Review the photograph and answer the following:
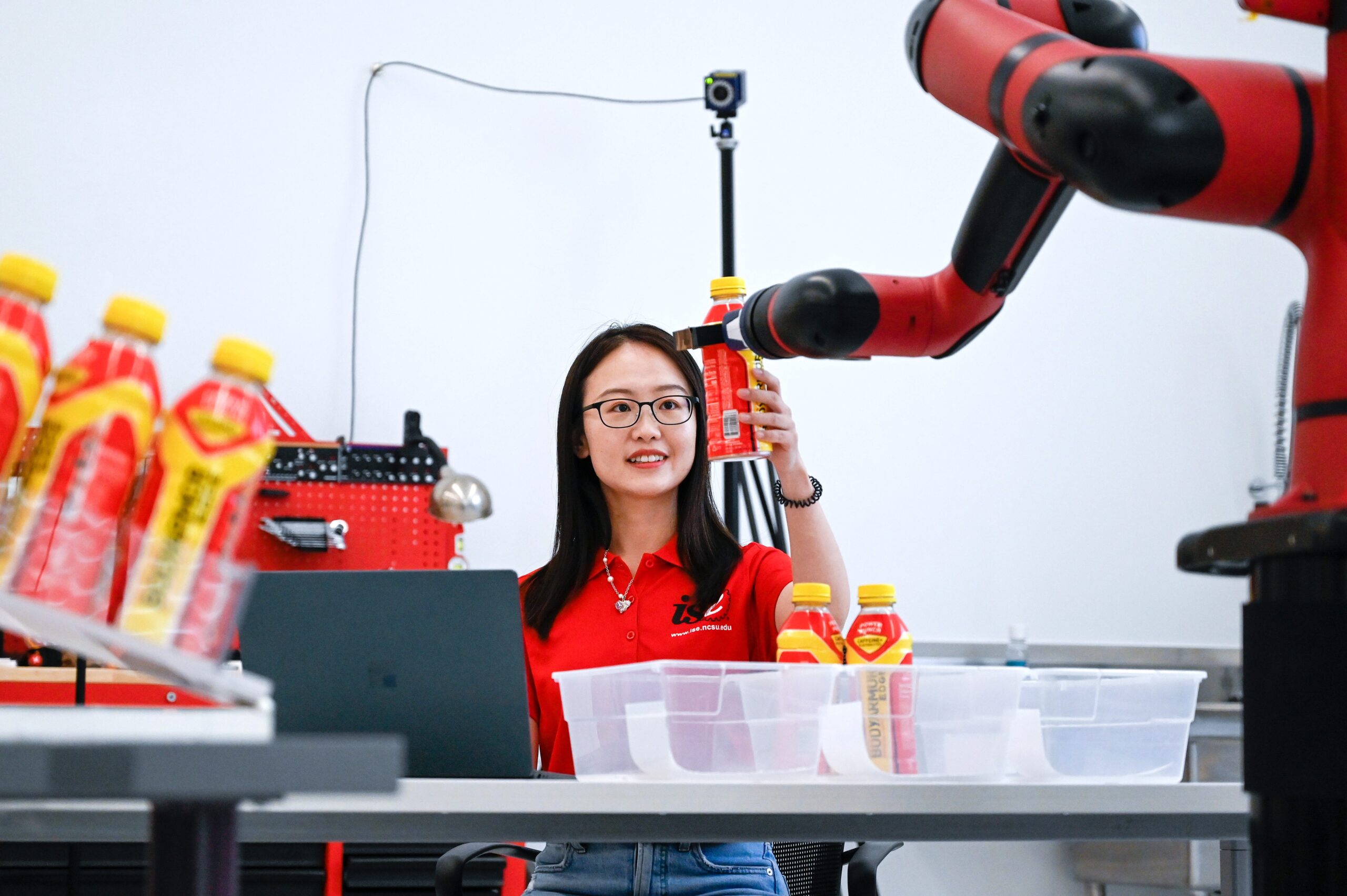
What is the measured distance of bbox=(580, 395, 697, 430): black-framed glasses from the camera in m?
2.02

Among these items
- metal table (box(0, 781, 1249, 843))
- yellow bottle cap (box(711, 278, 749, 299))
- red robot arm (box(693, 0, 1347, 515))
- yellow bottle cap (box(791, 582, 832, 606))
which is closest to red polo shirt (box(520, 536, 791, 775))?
yellow bottle cap (box(711, 278, 749, 299))

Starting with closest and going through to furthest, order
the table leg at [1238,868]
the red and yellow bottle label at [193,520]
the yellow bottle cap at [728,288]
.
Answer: the red and yellow bottle label at [193,520]
the table leg at [1238,868]
the yellow bottle cap at [728,288]

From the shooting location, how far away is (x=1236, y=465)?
3.71 metres

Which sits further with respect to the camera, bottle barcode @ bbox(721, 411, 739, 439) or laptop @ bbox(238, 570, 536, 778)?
bottle barcode @ bbox(721, 411, 739, 439)

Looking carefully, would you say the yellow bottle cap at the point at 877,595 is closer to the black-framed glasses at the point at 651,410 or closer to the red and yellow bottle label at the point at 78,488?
the red and yellow bottle label at the point at 78,488

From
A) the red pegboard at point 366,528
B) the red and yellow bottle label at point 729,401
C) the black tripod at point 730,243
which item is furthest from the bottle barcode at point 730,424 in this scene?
the red pegboard at point 366,528

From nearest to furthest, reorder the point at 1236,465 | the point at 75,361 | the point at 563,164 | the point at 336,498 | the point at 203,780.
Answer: the point at 203,780, the point at 75,361, the point at 336,498, the point at 563,164, the point at 1236,465

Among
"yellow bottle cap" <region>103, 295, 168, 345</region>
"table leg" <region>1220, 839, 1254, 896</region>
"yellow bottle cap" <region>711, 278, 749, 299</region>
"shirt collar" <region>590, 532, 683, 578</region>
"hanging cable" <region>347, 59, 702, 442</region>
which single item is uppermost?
"hanging cable" <region>347, 59, 702, 442</region>

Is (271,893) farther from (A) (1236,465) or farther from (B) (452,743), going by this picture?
(A) (1236,465)

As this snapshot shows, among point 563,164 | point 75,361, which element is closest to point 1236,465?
point 563,164

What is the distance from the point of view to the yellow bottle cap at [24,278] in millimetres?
688

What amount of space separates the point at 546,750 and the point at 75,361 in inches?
51.5

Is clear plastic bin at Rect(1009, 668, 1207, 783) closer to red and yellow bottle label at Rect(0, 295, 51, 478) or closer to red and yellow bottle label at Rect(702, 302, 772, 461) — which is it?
red and yellow bottle label at Rect(702, 302, 772, 461)

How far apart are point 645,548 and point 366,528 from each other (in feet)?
3.27
